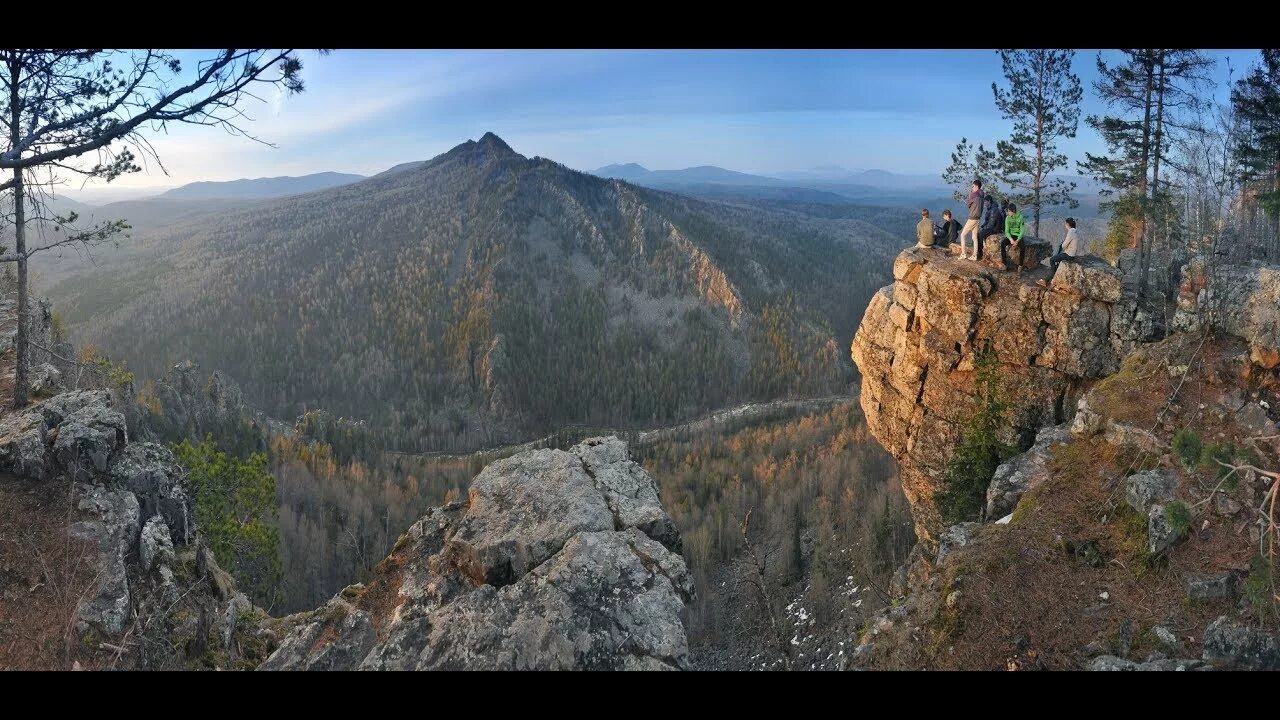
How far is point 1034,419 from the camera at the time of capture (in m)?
22.1

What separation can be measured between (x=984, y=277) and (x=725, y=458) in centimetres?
6342

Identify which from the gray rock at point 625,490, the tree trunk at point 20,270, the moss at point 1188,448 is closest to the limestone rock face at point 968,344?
the moss at point 1188,448

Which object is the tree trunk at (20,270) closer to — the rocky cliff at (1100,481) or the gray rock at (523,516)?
the gray rock at (523,516)

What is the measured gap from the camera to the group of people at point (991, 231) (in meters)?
20.9

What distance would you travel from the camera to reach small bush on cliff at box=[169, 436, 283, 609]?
23.9 m

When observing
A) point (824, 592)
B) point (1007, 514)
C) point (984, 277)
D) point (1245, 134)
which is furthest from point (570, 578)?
point (824, 592)

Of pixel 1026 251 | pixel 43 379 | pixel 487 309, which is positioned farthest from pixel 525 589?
pixel 487 309

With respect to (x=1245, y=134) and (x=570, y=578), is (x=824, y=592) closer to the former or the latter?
(x=1245, y=134)

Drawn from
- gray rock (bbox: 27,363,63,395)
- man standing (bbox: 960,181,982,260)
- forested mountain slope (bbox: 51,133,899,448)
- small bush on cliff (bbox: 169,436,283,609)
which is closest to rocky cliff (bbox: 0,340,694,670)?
gray rock (bbox: 27,363,63,395)

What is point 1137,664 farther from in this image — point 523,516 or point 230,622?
point 230,622

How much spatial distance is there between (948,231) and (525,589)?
22.2 m

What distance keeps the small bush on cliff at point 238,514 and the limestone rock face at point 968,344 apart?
26202mm

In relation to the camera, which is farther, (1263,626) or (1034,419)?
(1034,419)

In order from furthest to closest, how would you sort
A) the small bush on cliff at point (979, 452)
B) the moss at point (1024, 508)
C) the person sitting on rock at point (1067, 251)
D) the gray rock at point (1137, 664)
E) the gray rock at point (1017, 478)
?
the small bush on cliff at point (979, 452), the person sitting on rock at point (1067, 251), the gray rock at point (1017, 478), the moss at point (1024, 508), the gray rock at point (1137, 664)
